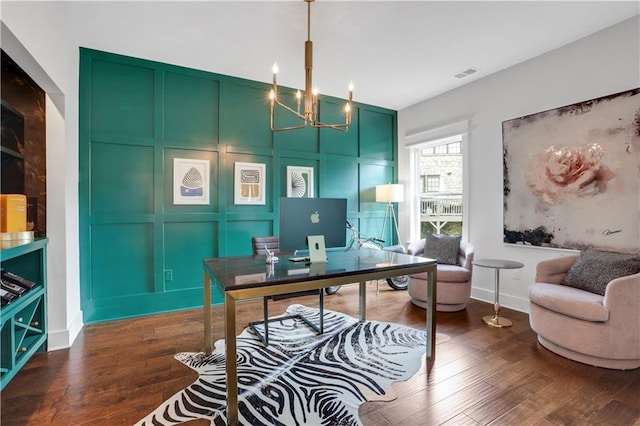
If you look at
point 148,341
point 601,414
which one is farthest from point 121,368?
point 601,414

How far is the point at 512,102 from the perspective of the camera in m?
3.60

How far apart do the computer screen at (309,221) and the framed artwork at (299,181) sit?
2.03m

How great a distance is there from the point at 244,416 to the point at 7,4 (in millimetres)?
2520

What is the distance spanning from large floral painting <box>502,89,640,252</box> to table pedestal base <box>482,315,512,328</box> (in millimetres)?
933

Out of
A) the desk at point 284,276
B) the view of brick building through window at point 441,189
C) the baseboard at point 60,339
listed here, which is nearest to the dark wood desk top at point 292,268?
the desk at point 284,276

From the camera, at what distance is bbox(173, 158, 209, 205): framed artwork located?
3.58 metres

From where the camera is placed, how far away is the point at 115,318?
3.26 meters

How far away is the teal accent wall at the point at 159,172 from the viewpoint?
127 inches

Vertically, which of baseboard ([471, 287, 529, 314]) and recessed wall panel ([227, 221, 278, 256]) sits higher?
recessed wall panel ([227, 221, 278, 256])

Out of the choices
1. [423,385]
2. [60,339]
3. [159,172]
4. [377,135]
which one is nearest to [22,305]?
[60,339]

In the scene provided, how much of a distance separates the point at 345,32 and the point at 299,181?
6.57ft

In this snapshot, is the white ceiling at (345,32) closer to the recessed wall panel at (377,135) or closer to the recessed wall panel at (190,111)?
the recessed wall panel at (190,111)

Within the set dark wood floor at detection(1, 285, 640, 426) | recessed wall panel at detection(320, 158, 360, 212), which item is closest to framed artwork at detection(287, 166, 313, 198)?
recessed wall panel at detection(320, 158, 360, 212)

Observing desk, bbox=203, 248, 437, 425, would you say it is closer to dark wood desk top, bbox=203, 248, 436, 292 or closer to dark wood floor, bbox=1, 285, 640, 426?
dark wood desk top, bbox=203, 248, 436, 292
